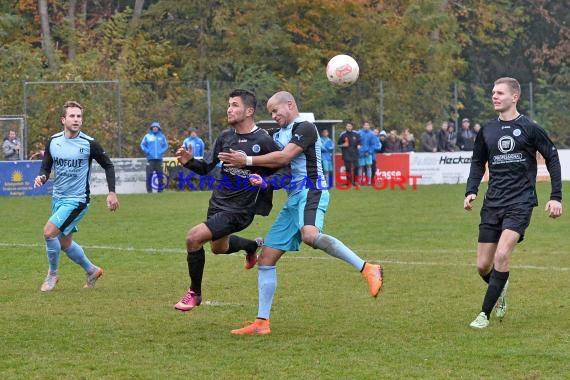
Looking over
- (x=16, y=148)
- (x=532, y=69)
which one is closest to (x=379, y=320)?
(x=16, y=148)

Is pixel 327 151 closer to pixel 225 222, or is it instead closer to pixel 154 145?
pixel 154 145

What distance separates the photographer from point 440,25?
41.8 meters

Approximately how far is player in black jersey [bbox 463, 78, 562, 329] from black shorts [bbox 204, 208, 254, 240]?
1.84 meters

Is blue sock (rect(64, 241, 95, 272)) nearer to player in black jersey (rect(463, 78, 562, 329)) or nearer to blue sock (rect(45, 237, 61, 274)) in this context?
blue sock (rect(45, 237, 61, 274))

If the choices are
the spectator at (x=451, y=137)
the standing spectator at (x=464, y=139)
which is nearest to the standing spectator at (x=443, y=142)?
the spectator at (x=451, y=137)

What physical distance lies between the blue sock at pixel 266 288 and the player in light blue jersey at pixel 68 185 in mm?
2736

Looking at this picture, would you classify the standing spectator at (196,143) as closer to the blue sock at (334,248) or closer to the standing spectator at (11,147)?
the standing spectator at (11,147)

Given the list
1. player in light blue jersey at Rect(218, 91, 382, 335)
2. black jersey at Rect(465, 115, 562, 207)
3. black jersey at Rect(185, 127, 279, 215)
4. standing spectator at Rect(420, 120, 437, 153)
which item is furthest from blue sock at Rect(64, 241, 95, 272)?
standing spectator at Rect(420, 120, 437, 153)

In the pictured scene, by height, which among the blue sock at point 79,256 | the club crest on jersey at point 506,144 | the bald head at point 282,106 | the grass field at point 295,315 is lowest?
the grass field at point 295,315

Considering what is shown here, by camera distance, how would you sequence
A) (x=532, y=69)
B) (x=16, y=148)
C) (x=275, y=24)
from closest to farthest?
(x=16, y=148) < (x=275, y=24) < (x=532, y=69)

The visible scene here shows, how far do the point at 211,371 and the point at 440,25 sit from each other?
119 feet

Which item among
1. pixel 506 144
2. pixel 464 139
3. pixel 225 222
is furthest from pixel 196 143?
pixel 506 144

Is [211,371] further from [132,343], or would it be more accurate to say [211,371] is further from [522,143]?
[522,143]

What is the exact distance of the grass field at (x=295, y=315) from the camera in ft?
22.8
